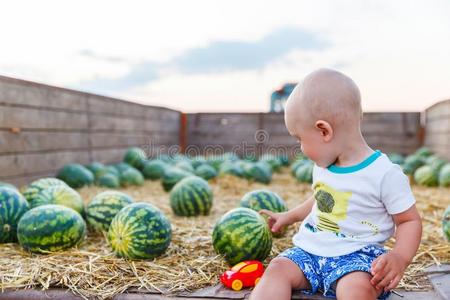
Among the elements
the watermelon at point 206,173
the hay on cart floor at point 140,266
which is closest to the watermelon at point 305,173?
the watermelon at point 206,173

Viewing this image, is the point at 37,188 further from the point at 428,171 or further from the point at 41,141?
the point at 428,171

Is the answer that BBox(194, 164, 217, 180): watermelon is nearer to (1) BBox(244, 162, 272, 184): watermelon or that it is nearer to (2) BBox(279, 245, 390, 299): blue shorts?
(1) BBox(244, 162, 272, 184): watermelon

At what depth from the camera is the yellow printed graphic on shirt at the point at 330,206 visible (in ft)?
8.80

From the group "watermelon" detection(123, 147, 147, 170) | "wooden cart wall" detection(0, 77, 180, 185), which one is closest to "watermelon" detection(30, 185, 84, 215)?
"wooden cart wall" detection(0, 77, 180, 185)

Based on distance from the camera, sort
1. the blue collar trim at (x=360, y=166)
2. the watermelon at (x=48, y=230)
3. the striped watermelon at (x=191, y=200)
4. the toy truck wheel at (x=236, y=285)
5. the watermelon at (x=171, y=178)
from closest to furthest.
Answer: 1. the blue collar trim at (x=360, y=166)
2. the toy truck wheel at (x=236, y=285)
3. the watermelon at (x=48, y=230)
4. the striped watermelon at (x=191, y=200)
5. the watermelon at (x=171, y=178)

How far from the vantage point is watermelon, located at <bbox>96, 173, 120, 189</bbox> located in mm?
7238

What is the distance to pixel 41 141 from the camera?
22.3 ft

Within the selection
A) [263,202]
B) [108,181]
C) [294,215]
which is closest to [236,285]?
[294,215]

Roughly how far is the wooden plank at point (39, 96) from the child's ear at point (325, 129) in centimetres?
471

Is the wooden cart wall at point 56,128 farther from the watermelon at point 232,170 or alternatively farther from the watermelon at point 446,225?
the watermelon at point 446,225

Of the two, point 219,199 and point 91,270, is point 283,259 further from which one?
point 219,199

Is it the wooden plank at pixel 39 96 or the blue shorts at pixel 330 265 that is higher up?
the wooden plank at pixel 39 96

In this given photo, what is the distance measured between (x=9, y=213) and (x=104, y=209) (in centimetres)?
78

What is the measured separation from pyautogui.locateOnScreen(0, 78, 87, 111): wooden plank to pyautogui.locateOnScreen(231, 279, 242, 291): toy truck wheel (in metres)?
4.41
